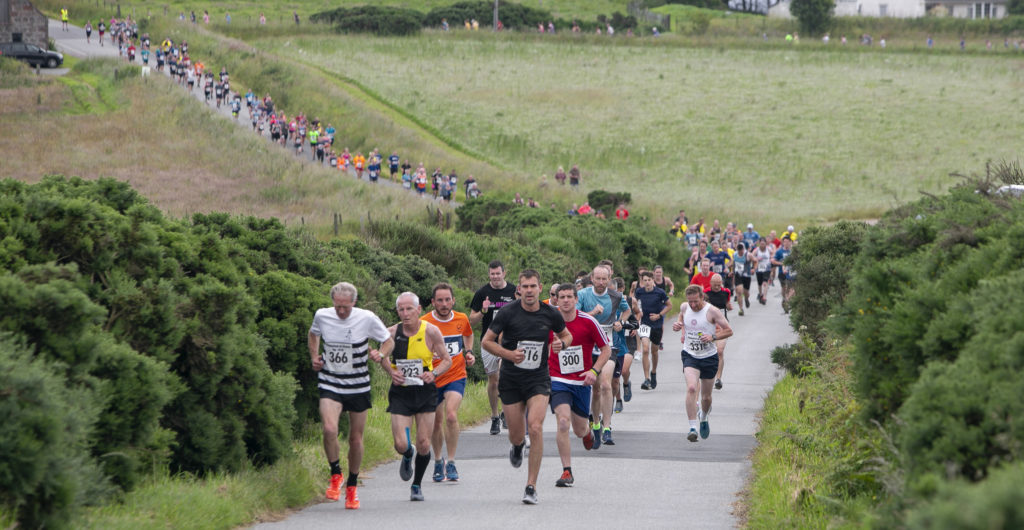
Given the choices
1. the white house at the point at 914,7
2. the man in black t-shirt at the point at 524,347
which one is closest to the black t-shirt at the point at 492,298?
the man in black t-shirt at the point at 524,347

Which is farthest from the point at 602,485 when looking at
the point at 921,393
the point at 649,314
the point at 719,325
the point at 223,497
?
the point at 649,314

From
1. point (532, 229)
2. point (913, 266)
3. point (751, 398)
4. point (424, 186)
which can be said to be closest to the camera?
point (913, 266)

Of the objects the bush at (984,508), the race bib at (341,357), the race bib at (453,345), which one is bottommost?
the race bib at (453,345)

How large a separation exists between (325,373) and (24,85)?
184 feet

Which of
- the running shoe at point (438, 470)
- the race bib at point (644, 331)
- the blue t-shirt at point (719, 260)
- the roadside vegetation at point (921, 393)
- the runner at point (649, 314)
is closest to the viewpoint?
the roadside vegetation at point (921, 393)

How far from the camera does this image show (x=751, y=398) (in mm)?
19750

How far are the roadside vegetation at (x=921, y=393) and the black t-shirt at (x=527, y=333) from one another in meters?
2.32

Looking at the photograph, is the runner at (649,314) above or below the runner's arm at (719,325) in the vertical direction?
below

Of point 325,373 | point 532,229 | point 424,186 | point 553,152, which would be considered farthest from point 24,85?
point 325,373

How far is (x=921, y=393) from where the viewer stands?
6508mm

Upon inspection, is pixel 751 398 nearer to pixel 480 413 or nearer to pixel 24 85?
pixel 480 413

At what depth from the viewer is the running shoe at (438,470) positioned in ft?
41.4

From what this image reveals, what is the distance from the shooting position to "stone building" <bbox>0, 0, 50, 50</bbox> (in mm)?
72375

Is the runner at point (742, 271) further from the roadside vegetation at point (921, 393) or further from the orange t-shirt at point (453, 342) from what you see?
the orange t-shirt at point (453, 342)
